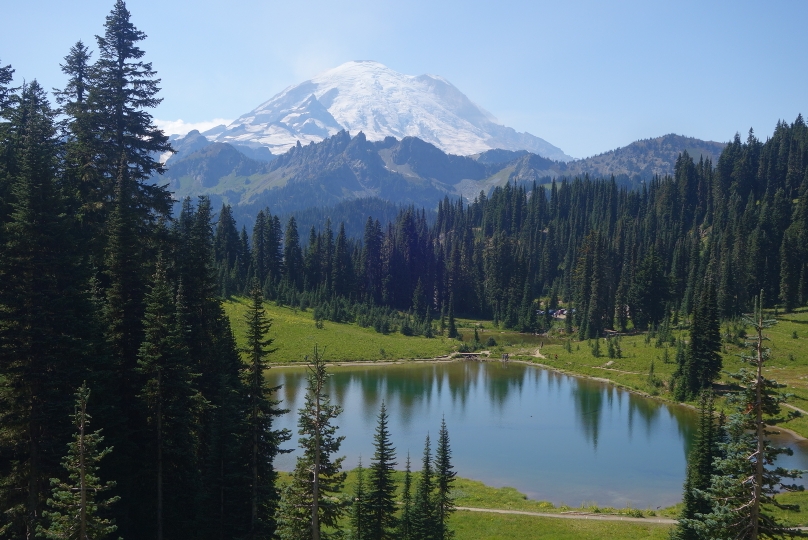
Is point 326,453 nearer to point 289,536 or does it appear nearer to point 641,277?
point 289,536

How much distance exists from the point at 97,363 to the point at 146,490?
5.89 metres

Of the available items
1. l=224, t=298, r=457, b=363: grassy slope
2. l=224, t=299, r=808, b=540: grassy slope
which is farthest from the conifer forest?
l=224, t=298, r=457, b=363: grassy slope

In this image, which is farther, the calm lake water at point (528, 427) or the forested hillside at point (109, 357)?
the calm lake water at point (528, 427)

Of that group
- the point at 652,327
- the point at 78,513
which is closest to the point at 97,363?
the point at 78,513

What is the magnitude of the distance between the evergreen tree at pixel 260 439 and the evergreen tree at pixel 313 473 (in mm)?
6086

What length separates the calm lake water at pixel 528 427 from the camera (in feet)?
152

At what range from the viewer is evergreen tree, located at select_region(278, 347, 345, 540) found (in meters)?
19.0

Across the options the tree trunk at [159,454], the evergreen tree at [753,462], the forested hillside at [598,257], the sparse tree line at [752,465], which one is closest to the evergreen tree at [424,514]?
the tree trunk at [159,454]

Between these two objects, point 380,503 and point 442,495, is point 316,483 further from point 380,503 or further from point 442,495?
point 442,495

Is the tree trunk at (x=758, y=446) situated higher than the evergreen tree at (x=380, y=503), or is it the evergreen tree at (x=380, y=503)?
the tree trunk at (x=758, y=446)

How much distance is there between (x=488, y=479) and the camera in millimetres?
46250

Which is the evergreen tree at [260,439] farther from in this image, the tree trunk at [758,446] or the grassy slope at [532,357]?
the tree trunk at [758,446]

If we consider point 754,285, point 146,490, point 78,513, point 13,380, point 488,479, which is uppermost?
point 754,285

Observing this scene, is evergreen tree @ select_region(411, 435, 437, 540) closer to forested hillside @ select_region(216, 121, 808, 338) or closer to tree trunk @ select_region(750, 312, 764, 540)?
→ tree trunk @ select_region(750, 312, 764, 540)
